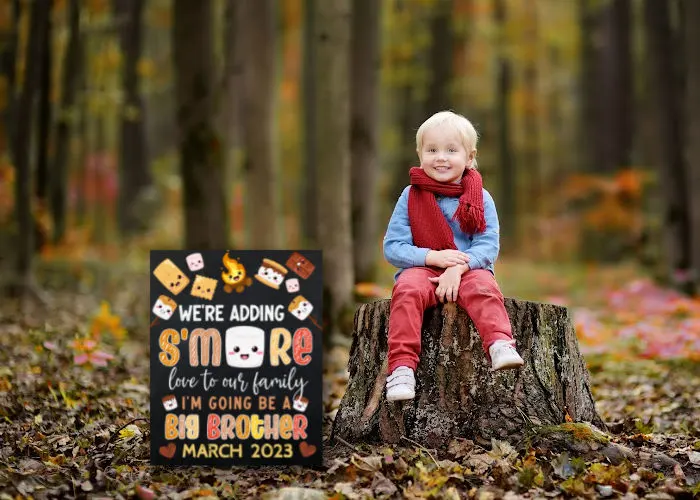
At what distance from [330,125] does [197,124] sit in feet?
5.95

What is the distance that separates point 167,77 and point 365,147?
1746 centimetres

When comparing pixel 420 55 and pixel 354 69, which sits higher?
pixel 420 55

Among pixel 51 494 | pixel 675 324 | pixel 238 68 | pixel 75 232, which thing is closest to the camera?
pixel 51 494

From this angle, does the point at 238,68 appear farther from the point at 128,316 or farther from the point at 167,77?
the point at 167,77

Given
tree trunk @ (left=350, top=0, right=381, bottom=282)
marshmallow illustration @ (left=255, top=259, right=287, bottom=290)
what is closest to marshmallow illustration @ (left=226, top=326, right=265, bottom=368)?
marshmallow illustration @ (left=255, top=259, right=287, bottom=290)

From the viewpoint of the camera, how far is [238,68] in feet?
38.1

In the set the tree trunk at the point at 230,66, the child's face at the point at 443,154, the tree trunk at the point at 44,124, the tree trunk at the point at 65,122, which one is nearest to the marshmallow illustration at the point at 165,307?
the child's face at the point at 443,154

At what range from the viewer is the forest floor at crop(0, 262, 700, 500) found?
13.6 ft

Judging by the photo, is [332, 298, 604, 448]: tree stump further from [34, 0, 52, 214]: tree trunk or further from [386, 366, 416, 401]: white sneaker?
[34, 0, 52, 214]: tree trunk

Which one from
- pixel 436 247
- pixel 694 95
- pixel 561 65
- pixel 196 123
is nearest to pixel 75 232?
pixel 196 123

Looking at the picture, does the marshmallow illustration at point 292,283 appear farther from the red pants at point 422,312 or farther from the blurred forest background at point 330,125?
the blurred forest background at point 330,125

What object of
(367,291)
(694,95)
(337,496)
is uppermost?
(694,95)

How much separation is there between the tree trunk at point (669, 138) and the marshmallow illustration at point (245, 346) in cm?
1058

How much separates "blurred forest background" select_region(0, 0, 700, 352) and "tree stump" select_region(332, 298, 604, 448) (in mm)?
3472
